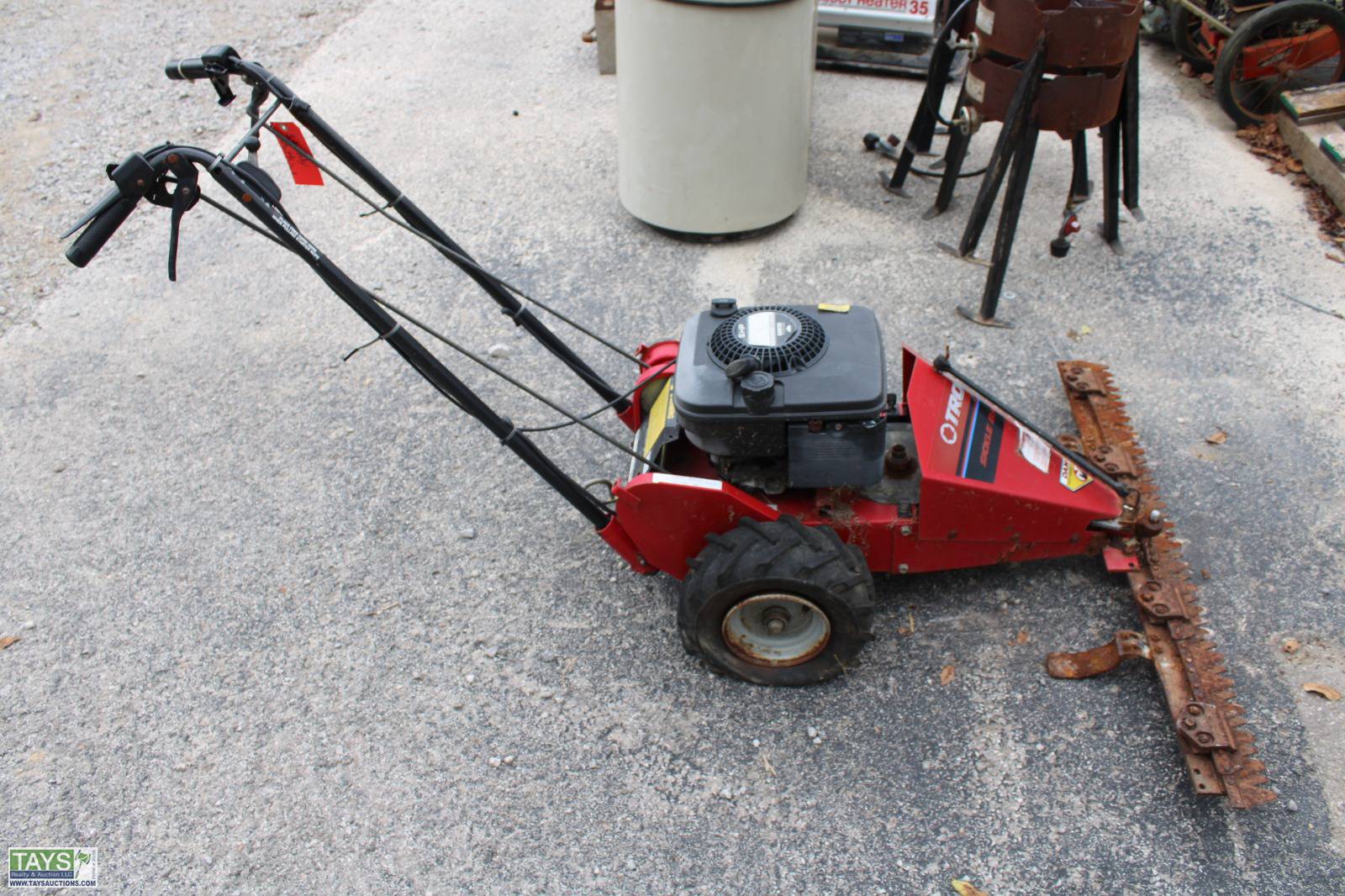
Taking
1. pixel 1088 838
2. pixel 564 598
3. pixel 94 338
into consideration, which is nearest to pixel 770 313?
pixel 564 598

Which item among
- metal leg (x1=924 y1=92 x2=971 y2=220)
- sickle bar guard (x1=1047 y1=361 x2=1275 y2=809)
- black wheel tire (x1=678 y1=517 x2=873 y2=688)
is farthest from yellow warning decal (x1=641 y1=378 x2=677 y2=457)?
metal leg (x1=924 y1=92 x2=971 y2=220)

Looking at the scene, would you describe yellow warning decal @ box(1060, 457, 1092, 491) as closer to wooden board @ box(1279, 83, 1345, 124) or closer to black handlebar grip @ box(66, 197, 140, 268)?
black handlebar grip @ box(66, 197, 140, 268)

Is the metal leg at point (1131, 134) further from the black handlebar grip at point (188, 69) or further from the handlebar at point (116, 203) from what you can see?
the handlebar at point (116, 203)

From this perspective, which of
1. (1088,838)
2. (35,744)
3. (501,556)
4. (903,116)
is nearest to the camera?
(1088,838)

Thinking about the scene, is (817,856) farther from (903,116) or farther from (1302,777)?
(903,116)

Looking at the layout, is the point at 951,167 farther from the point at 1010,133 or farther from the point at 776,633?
the point at 776,633

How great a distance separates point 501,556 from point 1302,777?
2.27 meters

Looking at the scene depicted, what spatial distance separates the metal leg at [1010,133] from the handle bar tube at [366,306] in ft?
7.43

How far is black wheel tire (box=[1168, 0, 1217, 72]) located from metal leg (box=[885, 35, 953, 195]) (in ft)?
6.24

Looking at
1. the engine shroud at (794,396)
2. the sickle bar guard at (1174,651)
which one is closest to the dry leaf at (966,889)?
the sickle bar guard at (1174,651)

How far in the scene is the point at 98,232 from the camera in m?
2.14

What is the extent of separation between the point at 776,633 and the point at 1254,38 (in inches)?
175

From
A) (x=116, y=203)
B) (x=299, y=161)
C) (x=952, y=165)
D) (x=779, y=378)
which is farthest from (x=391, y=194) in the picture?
(x=952, y=165)

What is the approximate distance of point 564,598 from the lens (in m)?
3.09
